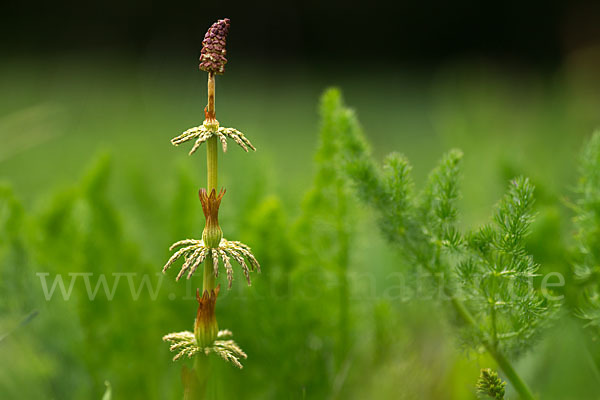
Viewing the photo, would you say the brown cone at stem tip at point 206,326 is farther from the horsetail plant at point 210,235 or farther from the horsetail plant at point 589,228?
the horsetail plant at point 589,228

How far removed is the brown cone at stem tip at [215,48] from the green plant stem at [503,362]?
0.18 meters

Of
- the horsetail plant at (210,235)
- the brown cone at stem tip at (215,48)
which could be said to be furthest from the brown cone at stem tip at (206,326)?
the brown cone at stem tip at (215,48)

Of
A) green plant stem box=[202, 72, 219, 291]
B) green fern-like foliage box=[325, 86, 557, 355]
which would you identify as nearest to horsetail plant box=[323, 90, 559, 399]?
green fern-like foliage box=[325, 86, 557, 355]

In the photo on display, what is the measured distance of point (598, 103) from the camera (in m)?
1.29

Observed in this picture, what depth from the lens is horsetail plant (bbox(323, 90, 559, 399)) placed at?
31 cm

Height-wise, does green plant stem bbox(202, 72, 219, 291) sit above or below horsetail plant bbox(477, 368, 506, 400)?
above

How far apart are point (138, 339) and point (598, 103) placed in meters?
1.20

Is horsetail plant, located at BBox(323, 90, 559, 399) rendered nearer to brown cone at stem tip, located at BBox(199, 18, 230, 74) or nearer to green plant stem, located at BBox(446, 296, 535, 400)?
green plant stem, located at BBox(446, 296, 535, 400)

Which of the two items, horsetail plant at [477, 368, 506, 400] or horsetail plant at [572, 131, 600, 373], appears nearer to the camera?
horsetail plant at [477, 368, 506, 400]

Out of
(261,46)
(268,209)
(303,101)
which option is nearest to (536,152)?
(268,209)

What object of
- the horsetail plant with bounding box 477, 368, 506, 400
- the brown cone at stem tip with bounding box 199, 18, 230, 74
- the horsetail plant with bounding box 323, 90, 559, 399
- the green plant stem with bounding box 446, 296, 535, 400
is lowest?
the horsetail plant with bounding box 477, 368, 506, 400

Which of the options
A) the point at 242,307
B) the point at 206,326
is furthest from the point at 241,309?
the point at 206,326

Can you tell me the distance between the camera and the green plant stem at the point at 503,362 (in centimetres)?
31

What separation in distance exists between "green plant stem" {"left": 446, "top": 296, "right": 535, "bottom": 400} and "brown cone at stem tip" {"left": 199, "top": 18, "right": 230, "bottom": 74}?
0.60 ft
